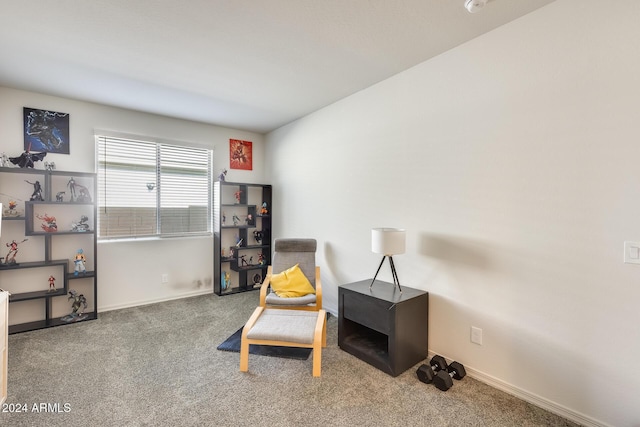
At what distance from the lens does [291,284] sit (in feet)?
10.5

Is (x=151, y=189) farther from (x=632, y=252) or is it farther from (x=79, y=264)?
(x=632, y=252)

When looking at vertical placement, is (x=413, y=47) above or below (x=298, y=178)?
above

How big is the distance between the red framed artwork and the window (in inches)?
13.4

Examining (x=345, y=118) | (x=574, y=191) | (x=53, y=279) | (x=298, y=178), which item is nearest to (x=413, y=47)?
(x=345, y=118)

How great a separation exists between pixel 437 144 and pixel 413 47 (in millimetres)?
805

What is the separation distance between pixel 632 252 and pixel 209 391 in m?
2.77

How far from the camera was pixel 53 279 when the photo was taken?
11.1 feet

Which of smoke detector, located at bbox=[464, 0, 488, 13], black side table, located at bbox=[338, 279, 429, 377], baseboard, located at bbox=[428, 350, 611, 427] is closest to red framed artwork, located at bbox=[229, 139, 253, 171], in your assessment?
black side table, located at bbox=[338, 279, 429, 377]

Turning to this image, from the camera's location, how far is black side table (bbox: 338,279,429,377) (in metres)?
2.28

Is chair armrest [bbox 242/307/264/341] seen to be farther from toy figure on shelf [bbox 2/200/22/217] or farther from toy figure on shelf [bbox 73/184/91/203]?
toy figure on shelf [bbox 2/200/22/217]

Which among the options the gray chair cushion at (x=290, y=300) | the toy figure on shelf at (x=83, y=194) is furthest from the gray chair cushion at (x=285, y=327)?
the toy figure on shelf at (x=83, y=194)

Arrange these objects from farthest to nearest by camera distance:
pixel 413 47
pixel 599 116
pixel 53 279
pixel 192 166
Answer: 1. pixel 192 166
2. pixel 53 279
3. pixel 413 47
4. pixel 599 116

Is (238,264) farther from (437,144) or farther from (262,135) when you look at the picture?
(437,144)

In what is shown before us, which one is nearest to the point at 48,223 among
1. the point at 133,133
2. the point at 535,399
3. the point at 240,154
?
the point at 133,133
